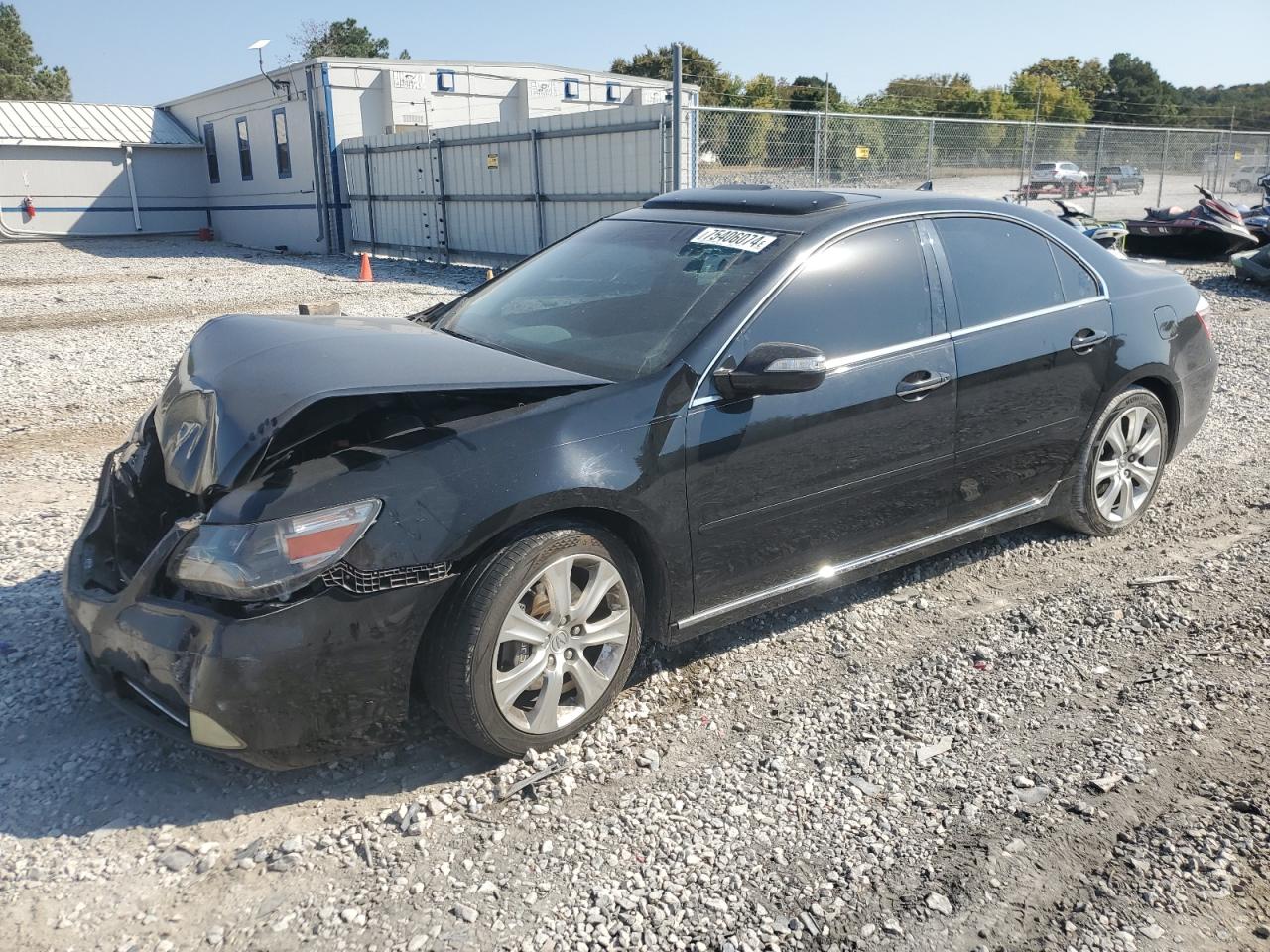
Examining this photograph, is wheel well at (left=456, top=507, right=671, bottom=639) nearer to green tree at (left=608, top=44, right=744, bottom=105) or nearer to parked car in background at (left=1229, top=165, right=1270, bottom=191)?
parked car in background at (left=1229, top=165, right=1270, bottom=191)

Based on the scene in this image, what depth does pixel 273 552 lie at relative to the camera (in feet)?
8.66

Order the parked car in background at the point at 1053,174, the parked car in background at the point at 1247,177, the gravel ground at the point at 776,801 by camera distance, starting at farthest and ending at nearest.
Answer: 1. the parked car in background at the point at 1247,177
2. the parked car in background at the point at 1053,174
3. the gravel ground at the point at 776,801

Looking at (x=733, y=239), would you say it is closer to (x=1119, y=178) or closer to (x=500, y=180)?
(x=500, y=180)

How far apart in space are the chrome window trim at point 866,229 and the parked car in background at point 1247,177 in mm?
26501

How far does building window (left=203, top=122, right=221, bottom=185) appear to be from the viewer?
1164 inches

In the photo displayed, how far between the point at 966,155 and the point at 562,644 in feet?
60.0

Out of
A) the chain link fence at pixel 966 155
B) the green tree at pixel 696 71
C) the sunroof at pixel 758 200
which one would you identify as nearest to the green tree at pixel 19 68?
the green tree at pixel 696 71

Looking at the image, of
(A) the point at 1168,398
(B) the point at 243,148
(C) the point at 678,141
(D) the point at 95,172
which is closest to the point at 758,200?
(A) the point at 1168,398

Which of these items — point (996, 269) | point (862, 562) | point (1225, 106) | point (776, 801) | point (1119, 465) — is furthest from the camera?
point (1225, 106)

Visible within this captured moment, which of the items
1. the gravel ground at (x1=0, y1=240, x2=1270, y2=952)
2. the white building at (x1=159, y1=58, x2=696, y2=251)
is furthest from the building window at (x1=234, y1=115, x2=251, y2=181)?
the gravel ground at (x1=0, y1=240, x2=1270, y2=952)

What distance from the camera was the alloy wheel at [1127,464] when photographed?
184 inches

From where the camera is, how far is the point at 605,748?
320 centimetres

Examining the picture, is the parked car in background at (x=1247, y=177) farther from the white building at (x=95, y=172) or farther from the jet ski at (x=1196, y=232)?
the white building at (x=95, y=172)

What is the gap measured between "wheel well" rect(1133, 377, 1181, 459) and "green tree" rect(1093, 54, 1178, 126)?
231ft
